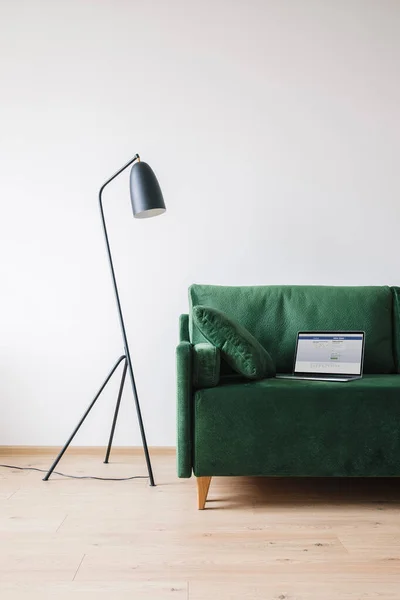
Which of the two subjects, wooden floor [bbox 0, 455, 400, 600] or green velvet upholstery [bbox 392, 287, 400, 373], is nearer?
wooden floor [bbox 0, 455, 400, 600]

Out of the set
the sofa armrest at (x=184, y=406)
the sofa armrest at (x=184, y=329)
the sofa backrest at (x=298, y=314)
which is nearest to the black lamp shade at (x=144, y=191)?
the sofa backrest at (x=298, y=314)

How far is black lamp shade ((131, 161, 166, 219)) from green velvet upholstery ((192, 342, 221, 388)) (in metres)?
0.76

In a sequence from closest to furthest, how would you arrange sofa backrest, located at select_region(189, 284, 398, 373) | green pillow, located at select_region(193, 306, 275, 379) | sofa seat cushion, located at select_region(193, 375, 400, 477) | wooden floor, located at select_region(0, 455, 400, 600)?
wooden floor, located at select_region(0, 455, 400, 600) → sofa seat cushion, located at select_region(193, 375, 400, 477) → green pillow, located at select_region(193, 306, 275, 379) → sofa backrest, located at select_region(189, 284, 398, 373)

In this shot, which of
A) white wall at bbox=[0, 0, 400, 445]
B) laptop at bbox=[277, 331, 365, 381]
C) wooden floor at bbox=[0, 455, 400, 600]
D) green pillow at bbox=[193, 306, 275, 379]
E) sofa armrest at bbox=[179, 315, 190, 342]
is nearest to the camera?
wooden floor at bbox=[0, 455, 400, 600]

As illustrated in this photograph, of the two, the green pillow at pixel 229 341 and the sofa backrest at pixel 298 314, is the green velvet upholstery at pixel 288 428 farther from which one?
the sofa backrest at pixel 298 314

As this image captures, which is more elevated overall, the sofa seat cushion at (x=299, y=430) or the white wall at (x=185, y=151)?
the white wall at (x=185, y=151)

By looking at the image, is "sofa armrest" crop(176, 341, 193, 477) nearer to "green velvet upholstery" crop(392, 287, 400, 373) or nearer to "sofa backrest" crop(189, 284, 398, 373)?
"sofa backrest" crop(189, 284, 398, 373)

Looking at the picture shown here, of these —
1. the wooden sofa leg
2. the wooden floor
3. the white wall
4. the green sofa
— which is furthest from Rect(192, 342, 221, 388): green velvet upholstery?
the white wall

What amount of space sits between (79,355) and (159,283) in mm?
584

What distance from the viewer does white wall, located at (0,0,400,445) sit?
11.1 ft

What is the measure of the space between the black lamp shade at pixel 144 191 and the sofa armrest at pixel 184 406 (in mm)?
731

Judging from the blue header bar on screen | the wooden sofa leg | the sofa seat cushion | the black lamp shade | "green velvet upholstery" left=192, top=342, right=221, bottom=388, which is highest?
the black lamp shade

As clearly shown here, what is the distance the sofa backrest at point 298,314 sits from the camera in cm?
295

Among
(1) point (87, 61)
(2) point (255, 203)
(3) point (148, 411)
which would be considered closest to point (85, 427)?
(3) point (148, 411)
